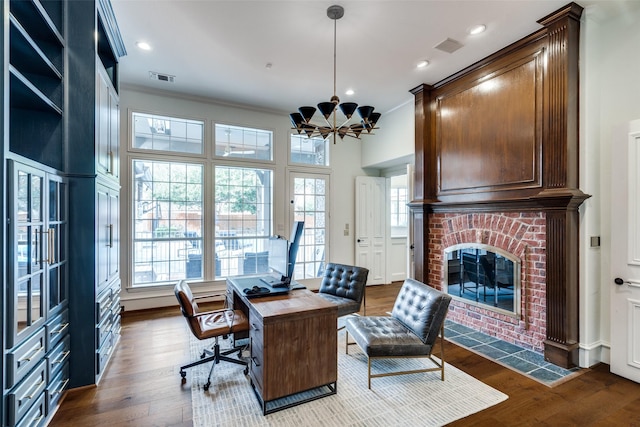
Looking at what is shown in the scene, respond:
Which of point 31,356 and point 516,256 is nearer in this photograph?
point 31,356

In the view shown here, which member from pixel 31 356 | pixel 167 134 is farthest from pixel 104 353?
pixel 167 134

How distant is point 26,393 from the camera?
70.8 inches

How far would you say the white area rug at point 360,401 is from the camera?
209 centimetres

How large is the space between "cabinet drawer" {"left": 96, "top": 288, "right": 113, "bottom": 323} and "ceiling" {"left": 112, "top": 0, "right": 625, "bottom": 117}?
8.52 feet

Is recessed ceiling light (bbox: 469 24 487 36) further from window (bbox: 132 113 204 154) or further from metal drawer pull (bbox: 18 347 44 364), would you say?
metal drawer pull (bbox: 18 347 44 364)

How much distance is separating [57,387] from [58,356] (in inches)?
8.6

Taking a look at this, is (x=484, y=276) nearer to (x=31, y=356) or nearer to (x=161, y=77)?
(x=31, y=356)

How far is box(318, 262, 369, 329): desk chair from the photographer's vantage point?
345 cm

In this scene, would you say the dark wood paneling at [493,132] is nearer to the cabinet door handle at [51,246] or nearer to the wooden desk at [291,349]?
the wooden desk at [291,349]

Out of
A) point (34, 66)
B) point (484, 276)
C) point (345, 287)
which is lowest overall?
point (345, 287)

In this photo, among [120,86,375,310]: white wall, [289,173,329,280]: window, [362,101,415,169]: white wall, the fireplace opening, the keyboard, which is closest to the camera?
the keyboard

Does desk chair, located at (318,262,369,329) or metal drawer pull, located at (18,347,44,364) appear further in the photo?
desk chair, located at (318,262,369,329)

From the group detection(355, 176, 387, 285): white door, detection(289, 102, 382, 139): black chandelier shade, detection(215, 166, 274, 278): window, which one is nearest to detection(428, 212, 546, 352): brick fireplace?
detection(289, 102, 382, 139): black chandelier shade

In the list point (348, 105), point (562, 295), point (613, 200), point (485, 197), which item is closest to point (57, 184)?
point (348, 105)
